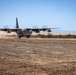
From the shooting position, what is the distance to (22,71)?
1180cm

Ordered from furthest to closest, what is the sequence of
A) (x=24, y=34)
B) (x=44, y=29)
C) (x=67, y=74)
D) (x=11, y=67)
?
(x=44, y=29)
(x=24, y=34)
(x=11, y=67)
(x=67, y=74)

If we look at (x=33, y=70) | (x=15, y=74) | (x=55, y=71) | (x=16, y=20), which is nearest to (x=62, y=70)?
(x=55, y=71)

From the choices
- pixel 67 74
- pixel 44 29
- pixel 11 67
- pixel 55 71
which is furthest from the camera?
pixel 44 29

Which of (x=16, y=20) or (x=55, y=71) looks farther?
(x=16, y=20)

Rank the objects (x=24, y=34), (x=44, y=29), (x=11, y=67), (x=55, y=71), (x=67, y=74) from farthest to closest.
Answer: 1. (x=44, y=29)
2. (x=24, y=34)
3. (x=11, y=67)
4. (x=55, y=71)
5. (x=67, y=74)

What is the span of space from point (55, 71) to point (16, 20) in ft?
225

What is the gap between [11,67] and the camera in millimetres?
12961

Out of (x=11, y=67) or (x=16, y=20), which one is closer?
A: (x=11, y=67)

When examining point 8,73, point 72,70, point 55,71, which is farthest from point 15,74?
point 72,70

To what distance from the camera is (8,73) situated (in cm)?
1135

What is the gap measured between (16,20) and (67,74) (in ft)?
227

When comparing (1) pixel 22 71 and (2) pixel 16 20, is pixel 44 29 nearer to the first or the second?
(2) pixel 16 20

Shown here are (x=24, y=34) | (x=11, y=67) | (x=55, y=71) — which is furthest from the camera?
(x=24, y=34)

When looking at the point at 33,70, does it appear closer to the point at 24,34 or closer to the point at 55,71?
the point at 55,71
